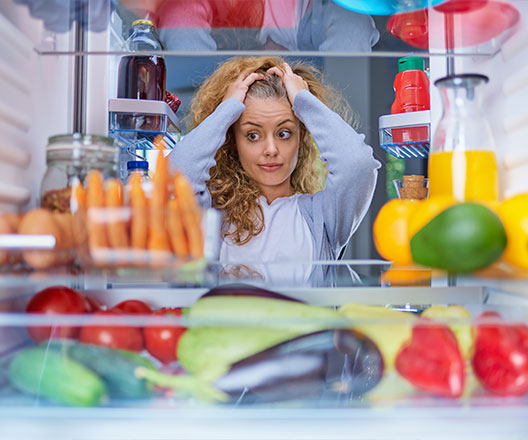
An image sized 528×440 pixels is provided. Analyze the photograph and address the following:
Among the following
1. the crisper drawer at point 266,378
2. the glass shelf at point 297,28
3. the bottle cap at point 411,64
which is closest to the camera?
the crisper drawer at point 266,378

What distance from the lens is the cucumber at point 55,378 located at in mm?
510

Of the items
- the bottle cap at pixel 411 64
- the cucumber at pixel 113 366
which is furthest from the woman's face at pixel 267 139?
the cucumber at pixel 113 366

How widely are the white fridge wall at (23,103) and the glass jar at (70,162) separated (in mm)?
65

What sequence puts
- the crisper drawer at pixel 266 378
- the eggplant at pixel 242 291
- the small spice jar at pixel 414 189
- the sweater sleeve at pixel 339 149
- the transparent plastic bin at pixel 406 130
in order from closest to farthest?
the crisper drawer at pixel 266 378, the eggplant at pixel 242 291, the small spice jar at pixel 414 189, the sweater sleeve at pixel 339 149, the transparent plastic bin at pixel 406 130

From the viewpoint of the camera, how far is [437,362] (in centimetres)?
52

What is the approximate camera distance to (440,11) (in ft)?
2.44

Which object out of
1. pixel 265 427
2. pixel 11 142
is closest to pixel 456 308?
pixel 265 427

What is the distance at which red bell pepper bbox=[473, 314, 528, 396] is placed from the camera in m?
0.53

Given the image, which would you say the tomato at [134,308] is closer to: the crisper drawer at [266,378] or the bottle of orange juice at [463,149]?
the crisper drawer at [266,378]

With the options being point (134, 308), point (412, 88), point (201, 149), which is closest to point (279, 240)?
point (201, 149)

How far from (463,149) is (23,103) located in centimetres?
62

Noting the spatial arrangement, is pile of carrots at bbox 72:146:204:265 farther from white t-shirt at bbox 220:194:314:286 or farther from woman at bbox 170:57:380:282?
white t-shirt at bbox 220:194:314:286

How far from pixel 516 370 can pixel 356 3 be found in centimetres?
55

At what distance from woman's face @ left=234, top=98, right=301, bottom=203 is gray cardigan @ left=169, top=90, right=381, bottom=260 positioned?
196 millimetres
